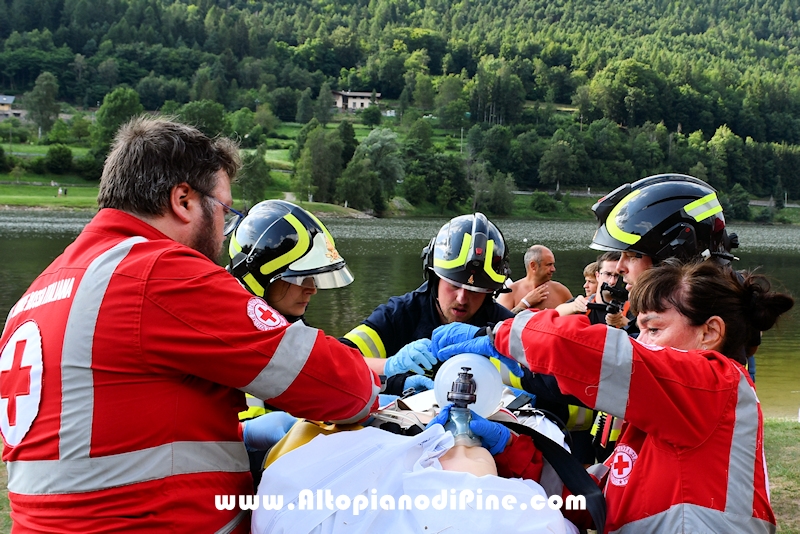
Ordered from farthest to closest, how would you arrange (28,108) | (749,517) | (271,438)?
(28,108) → (271,438) → (749,517)

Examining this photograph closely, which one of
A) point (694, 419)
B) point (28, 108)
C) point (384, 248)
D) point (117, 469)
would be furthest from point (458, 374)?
point (28, 108)

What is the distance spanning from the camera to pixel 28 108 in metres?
122

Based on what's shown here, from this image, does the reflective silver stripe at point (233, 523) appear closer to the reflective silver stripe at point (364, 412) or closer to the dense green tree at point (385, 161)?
the reflective silver stripe at point (364, 412)

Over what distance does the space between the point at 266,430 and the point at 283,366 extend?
0.68 metres

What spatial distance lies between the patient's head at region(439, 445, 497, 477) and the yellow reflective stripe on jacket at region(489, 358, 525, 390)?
1.29 feet

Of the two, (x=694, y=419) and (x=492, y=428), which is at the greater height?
(x=694, y=419)

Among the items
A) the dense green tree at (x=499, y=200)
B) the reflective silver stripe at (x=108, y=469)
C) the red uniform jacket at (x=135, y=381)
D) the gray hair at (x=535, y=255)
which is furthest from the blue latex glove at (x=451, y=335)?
the dense green tree at (x=499, y=200)

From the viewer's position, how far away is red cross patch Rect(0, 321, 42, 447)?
226 cm

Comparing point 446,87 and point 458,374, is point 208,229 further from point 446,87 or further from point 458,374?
point 446,87

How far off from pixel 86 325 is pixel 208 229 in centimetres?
61

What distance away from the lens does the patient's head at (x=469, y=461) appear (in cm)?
245

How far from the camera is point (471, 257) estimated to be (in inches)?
180

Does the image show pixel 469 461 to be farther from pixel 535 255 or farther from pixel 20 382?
pixel 535 255

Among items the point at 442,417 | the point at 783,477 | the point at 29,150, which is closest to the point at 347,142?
the point at 29,150
